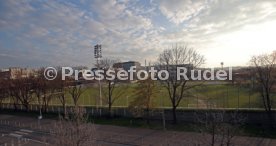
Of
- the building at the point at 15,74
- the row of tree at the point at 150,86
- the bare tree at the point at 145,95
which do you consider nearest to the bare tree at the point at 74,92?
the row of tree at the point at 150,86

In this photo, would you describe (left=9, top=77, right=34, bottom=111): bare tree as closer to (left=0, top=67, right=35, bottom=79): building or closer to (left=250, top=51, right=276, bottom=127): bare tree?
(left=0, top=67, right=35, bottom=79): building

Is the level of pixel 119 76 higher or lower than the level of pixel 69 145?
higher

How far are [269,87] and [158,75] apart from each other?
14.3 meters

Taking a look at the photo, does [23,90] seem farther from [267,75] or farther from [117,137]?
[267,75]

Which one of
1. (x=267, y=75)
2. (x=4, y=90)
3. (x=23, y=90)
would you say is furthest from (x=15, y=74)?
(x=267, y=75)

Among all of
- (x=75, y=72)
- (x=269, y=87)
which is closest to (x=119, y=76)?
(x=269, y=87)

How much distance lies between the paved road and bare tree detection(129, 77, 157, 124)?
3.17m

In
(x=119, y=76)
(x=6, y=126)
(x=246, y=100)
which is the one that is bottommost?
(x=6, y=126)

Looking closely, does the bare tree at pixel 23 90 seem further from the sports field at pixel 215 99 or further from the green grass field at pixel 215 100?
the sports field at pixel 215 99

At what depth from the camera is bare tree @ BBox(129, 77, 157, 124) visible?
38.3m

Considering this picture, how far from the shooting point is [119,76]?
51.2 meters

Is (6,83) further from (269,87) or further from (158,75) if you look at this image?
(269,87)

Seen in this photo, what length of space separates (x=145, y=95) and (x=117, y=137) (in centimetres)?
737

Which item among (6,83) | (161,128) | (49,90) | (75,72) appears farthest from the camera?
(75,72)
